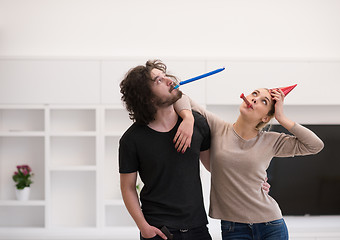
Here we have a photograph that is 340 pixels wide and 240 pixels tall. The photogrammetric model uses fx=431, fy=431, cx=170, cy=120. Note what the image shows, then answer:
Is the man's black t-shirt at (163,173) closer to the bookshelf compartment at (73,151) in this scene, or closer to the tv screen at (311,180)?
the bookshelf compartment at (73,151)

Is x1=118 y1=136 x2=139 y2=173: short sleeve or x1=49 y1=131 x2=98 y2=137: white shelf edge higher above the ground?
x1=49 y1=131 x2=98 y2=137: white shelf edge

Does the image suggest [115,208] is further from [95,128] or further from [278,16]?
[278,16]

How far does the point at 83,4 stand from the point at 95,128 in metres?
1.03

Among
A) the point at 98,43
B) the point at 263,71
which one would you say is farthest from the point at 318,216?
the point at 98,43

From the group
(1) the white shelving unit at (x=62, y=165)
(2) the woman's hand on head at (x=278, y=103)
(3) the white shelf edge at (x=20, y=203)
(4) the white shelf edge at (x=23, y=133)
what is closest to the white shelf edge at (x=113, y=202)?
(1) the white shelving unit at (x=62, y=165)

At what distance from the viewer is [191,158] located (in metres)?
1.75

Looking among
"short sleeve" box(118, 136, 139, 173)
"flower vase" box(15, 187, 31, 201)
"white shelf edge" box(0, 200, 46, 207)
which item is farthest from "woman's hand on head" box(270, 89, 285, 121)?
"flower vase" box(15, 187, 31, 201)

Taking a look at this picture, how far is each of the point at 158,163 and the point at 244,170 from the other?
0.37 metres

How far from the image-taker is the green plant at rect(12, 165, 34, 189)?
3.44 metres

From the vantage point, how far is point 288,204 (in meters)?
3.66

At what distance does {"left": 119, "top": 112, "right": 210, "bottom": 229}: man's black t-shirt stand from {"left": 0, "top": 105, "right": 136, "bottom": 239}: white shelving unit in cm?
182

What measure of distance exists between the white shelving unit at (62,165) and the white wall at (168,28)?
1.73 ft

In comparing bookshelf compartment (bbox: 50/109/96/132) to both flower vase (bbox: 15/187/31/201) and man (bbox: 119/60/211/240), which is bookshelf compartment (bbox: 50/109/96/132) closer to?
flower vase (bbox: 15/187/31/201)

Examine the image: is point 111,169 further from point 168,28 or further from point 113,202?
point 168,28
